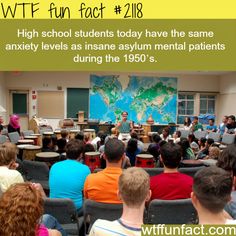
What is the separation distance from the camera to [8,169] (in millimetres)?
2723

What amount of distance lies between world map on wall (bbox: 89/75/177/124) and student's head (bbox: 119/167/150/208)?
35.0 feet

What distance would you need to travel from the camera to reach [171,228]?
3.74 ft

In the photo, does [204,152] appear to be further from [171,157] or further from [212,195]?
[212,195]

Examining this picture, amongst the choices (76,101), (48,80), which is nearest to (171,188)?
(76,101)

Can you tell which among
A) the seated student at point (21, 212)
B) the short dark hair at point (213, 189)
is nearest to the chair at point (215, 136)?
the short dark hair at point (213, 189)

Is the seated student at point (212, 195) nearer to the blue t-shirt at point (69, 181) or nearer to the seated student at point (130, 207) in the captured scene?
the seated student at point (130, 207)

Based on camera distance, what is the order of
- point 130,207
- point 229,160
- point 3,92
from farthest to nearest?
1. point 3,92
2. point 229,160
3. point 130,207

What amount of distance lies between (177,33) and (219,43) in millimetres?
275

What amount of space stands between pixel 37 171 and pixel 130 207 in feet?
8.60

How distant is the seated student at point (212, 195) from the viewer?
1225 mm

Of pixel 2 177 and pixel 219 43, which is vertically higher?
pixel 219 43

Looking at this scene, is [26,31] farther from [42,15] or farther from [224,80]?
[224,80]

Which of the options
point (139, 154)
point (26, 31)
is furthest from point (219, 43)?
point (139, 154)

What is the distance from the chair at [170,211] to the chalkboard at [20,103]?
35.9 feet
